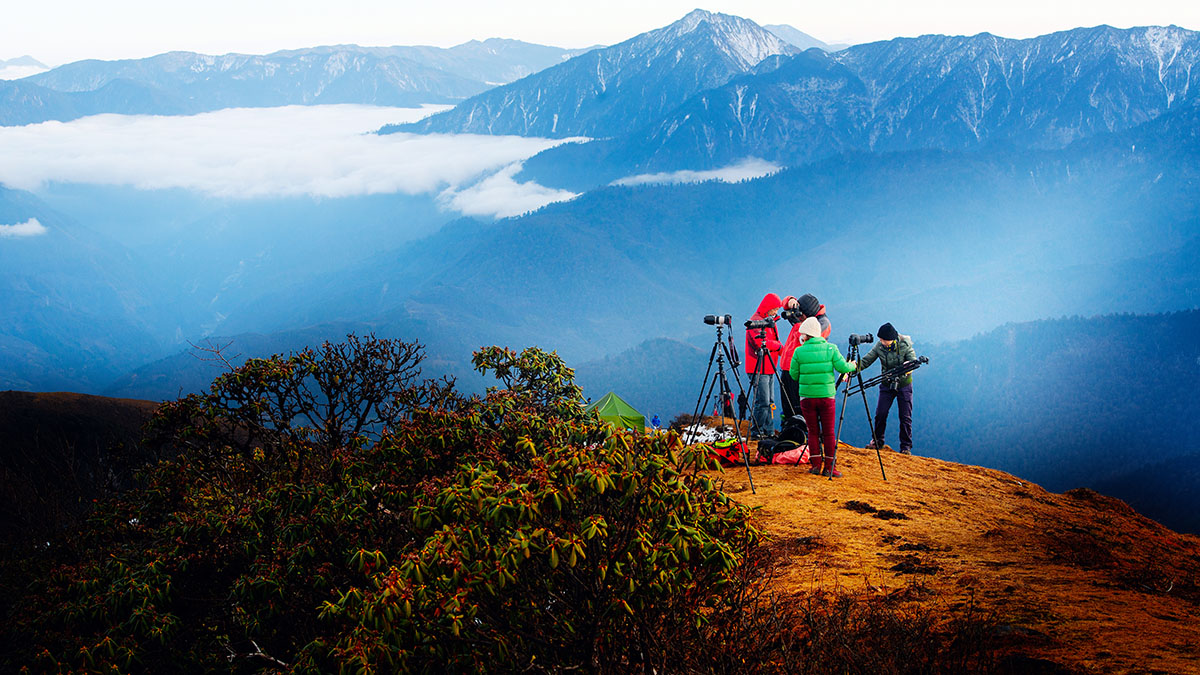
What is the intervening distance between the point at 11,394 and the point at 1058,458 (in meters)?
147

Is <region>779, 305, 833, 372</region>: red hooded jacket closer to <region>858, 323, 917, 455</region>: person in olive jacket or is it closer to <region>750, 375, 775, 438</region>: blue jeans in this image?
<region>750, 375, 775, 438</region>: blue jeans

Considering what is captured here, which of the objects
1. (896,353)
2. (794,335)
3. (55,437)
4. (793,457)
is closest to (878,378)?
(896,353)

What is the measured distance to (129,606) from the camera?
24.5 ft

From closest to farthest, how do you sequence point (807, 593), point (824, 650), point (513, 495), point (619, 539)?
point (513, 495) < point (619, 539) < point (824, 650) < point (807, 593)

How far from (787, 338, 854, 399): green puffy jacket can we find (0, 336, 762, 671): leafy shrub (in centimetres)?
409

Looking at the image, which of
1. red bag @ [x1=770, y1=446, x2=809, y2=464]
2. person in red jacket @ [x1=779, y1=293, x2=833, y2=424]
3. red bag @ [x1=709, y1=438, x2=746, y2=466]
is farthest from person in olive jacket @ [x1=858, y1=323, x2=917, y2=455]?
red bag @ [x1=709, y1=438, x2=746, y2=466]

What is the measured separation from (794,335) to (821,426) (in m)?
1.66

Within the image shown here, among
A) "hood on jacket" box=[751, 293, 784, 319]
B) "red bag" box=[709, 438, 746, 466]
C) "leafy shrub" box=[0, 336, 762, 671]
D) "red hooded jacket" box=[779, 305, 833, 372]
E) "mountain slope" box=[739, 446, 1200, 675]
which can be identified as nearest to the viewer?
"leafy shrub" box=[0, 336, 762, 671]

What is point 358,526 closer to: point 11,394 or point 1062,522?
point 1062,522

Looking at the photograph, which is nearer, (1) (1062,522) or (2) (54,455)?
(1) (1062,522)

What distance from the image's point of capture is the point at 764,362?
1477cm

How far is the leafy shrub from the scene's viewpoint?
17.5ft

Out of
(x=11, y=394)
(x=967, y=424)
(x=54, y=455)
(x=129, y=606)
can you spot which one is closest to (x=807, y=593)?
(x=129, y=606)

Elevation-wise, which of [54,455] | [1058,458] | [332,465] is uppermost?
[332,465]
